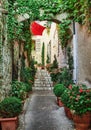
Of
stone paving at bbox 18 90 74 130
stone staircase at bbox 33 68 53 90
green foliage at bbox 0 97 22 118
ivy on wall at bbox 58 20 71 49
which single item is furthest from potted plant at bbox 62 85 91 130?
stone staircase at bbox 33 68 53 90

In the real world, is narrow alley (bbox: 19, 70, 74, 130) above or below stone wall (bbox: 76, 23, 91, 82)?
below

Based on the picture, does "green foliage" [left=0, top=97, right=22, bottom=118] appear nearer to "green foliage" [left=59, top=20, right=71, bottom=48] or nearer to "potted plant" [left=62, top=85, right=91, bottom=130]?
"potted plant" [left=62, top=85, right=91, bottom=130]

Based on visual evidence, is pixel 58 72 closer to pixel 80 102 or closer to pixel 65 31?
pixel 65 31

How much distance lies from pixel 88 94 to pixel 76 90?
0.44m

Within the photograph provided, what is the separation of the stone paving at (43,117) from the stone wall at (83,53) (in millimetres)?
1344

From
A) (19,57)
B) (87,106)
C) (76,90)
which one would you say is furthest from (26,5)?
(87,106)

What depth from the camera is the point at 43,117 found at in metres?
6.55

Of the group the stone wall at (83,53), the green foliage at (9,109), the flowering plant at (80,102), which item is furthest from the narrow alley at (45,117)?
the stone wall at (83,53)

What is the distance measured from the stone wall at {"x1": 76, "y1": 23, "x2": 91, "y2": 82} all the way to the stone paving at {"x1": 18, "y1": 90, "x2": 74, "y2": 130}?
4.41ft

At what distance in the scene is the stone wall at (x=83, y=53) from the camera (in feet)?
23.0

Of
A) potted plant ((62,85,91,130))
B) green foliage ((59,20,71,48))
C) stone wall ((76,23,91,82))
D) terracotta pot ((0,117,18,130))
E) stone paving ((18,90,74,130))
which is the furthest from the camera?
green foliage ((59,20,71,48))

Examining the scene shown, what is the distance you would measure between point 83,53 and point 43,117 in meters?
2.49

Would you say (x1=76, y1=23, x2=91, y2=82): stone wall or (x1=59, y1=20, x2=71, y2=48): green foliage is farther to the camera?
(x1=59, y1=20, x2=71, y2=48): green foliage

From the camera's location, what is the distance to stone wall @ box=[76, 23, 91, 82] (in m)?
7.00
